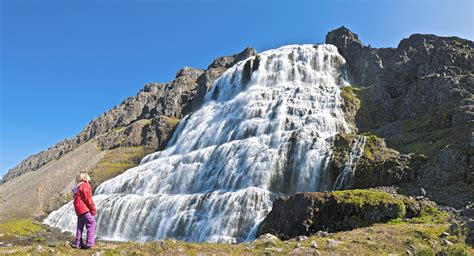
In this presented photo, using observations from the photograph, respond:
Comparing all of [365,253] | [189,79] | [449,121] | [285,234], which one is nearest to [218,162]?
[285,234]

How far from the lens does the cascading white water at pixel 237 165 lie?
1764 inches

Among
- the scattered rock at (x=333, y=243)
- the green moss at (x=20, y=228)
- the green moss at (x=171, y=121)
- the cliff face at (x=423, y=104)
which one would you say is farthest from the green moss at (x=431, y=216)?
the green moss at (x=171, y=121)

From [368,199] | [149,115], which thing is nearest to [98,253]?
[368,199]

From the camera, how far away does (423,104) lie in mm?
64375

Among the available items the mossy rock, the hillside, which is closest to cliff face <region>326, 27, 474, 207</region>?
the hillside

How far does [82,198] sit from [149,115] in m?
123

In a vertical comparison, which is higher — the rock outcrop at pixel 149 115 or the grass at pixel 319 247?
the rock outcrop at pixel 149 115

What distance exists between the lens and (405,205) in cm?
2873

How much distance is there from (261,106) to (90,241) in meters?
57.1

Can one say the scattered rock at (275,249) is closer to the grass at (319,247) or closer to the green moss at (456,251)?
the grass at (319,247)

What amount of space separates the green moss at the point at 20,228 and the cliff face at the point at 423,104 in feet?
164

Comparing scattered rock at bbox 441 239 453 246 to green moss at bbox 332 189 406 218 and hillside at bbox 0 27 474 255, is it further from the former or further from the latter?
green moss at bbox 332 189 406 218

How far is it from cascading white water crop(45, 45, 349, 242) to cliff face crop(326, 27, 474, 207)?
715 cm

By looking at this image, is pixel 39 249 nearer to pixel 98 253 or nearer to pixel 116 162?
pixel 98 253
